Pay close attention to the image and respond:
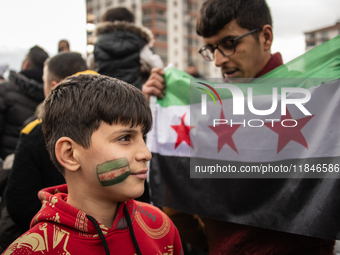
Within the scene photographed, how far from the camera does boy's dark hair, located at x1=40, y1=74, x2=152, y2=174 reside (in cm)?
130

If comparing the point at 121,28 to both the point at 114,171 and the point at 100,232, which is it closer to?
the point at 114,171

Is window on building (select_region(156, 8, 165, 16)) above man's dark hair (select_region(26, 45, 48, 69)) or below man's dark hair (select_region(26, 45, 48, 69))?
above

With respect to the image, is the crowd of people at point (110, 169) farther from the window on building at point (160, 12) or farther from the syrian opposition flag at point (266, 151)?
the window on building at point (160, 12)

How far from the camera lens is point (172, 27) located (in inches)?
2084

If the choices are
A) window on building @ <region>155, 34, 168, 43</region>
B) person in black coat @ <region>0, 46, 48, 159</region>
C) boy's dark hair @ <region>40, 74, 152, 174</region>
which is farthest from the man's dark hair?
window on building @ <region>155, 34, 168, 43</region>

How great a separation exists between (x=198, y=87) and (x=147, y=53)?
1404 millimetres

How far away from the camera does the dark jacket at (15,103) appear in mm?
3396

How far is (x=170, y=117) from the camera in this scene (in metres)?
2.39

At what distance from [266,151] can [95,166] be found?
1.03 m

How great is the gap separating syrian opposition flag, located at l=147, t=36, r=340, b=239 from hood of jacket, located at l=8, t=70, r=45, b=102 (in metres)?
1.90

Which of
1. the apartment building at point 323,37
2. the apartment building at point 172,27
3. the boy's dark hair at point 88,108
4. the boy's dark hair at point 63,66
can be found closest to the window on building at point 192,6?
the apartment building at point 172,27

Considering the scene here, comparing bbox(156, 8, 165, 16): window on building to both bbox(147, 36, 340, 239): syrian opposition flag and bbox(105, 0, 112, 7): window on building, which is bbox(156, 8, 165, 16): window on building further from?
bbox(147, 36, 340, 239): syrian opposition flag

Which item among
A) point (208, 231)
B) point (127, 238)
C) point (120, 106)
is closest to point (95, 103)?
point (120, 106)

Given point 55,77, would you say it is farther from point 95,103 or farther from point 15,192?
point 95,103
